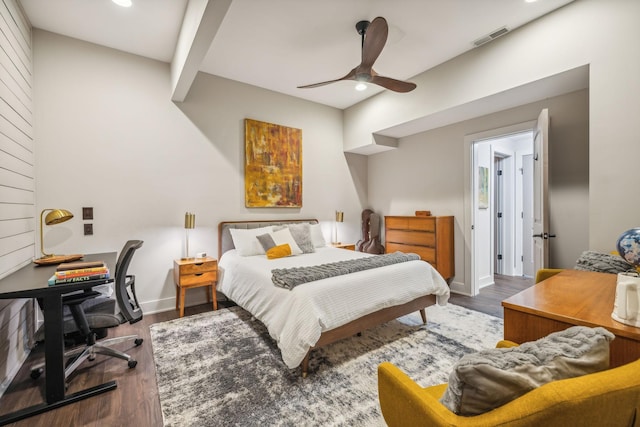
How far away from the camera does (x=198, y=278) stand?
3289mm

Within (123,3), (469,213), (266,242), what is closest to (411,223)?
(469,213)

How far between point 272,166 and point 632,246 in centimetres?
379

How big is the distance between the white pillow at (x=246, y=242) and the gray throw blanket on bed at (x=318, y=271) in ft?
3.71

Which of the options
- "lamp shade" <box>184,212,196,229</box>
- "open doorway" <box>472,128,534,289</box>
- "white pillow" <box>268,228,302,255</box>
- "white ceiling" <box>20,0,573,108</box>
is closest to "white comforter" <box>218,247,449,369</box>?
"white pillow" <box>268,228,302,255</box>

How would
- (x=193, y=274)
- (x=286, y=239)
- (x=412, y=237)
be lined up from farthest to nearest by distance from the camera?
(x=412, y=237) < (x=286, y=239) < (x=193, y=274)

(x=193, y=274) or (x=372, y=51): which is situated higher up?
(x=372, y=51)

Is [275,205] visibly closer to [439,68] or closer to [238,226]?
[238,226]

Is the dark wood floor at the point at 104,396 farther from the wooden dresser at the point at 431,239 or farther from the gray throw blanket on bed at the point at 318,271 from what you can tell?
the wooden dresser at the point at 431,239

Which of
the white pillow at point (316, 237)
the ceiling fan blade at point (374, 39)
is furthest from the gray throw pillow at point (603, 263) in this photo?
the white pillow at point (316, 237)

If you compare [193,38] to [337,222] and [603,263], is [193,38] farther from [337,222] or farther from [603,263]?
[603,263]

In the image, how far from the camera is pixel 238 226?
3.92m

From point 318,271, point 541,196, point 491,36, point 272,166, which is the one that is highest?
point 491,36

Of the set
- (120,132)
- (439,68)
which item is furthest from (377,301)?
(120,132)

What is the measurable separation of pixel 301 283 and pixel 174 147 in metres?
2.59
